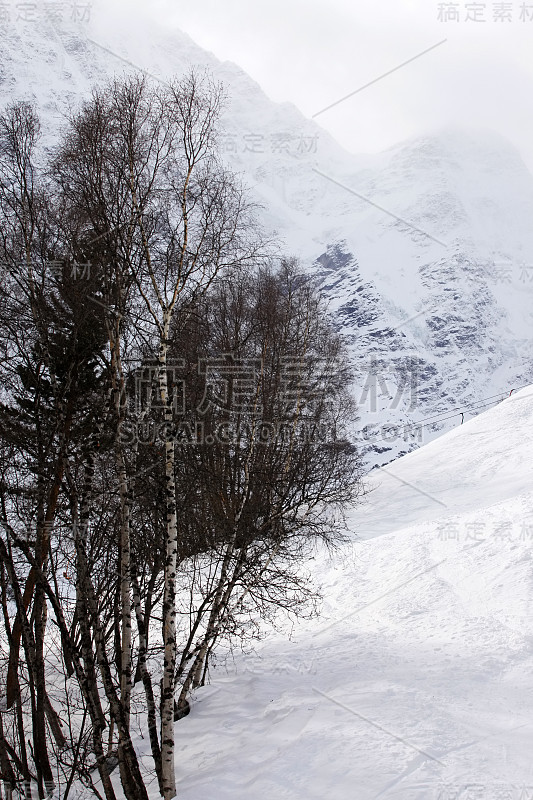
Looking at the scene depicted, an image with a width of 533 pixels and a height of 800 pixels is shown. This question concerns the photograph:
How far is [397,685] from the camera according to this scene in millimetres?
7715

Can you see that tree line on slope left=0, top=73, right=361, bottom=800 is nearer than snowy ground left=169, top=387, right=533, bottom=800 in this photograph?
Yes

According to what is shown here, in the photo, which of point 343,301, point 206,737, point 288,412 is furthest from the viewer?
point 343,301

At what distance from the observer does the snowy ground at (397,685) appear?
19.4 ft

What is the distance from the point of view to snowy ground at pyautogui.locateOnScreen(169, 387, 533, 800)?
5.91 meters

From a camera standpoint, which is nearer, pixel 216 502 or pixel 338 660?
pixel 216 502

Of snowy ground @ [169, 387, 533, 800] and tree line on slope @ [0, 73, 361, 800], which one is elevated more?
tree line on slope @ [0, 73, 361, 800]

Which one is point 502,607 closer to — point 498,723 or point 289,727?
point 498,723

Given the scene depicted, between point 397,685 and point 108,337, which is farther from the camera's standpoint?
point 397,685

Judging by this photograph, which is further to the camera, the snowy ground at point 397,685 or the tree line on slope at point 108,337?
the snowy ground at point 397,685

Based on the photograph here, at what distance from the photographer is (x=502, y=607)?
370 inches

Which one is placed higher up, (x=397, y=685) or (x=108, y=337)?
(x=108, y=337)

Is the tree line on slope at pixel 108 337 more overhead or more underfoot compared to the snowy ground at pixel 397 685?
more overhead

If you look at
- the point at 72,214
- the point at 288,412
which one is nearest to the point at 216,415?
the point at 288,412

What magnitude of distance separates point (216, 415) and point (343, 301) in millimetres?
181513
